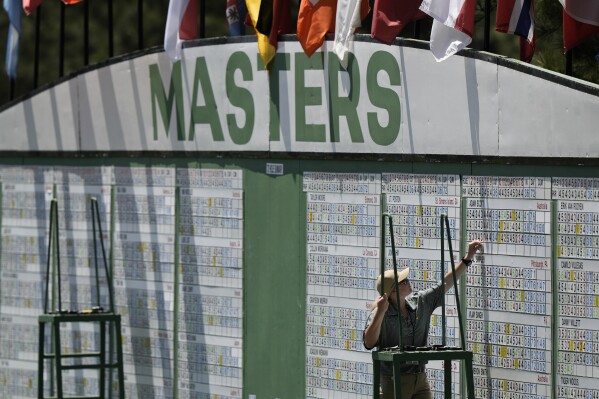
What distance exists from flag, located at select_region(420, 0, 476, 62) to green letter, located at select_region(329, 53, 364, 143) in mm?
1062

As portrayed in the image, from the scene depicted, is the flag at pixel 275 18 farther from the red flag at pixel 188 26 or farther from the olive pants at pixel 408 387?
the olive pants at pixel 408 387

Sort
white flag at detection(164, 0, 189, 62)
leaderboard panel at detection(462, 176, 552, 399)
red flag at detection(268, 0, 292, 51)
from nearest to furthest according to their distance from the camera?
leaderboard panel at detection(462, 176, 552, 399) < red flag at detection(268, 0, 292, 51) < white flag at detection(164, 0, 189, 62)

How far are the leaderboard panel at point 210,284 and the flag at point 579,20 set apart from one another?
10.7 ft

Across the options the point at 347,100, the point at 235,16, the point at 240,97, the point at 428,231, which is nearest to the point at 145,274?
the point at 240,97

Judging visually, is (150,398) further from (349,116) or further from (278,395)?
(349,116)

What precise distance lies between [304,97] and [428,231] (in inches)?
67.6

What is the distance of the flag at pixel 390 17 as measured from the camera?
10195 mm

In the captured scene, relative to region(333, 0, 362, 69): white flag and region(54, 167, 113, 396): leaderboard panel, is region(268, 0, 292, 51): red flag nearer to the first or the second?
region(333, 0, 362, 69): white flag

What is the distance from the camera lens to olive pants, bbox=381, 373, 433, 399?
9531 millimetres

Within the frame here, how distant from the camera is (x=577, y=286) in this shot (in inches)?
359

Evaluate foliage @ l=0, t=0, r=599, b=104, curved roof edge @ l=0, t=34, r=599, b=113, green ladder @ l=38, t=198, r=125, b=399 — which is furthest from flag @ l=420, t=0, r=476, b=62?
foliage @ l=0, t=0, r=599, b=104

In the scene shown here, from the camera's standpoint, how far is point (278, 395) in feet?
37.0

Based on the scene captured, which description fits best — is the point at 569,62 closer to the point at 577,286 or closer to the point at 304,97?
the point at 577,286

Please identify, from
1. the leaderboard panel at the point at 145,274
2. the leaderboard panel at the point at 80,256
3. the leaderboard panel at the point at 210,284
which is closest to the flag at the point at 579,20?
the leaderboard panel at the point at 210,284
